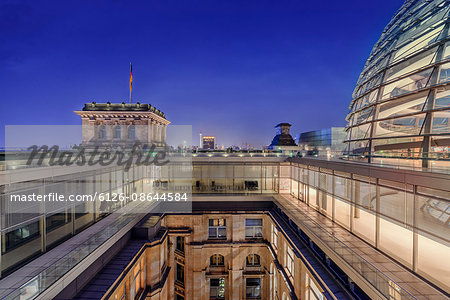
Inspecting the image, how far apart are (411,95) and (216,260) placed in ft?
75.9

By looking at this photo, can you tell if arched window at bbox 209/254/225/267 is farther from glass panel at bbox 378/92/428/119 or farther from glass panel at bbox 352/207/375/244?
glass panel at bbox 378/92/428/119

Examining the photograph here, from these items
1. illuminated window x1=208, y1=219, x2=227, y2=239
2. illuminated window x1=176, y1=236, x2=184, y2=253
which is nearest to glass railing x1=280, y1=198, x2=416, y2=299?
illuminated window x1=208, y1=219, x2=227, y2=239

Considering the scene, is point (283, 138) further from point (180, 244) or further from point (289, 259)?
point (289, 259)

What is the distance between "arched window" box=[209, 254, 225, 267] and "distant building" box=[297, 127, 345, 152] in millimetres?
39952

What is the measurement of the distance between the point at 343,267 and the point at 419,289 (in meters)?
2.58

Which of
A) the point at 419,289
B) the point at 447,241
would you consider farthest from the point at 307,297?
the point at 447,241

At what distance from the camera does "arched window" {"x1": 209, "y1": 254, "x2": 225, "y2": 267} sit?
25078 mm

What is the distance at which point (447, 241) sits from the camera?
8.45 meters

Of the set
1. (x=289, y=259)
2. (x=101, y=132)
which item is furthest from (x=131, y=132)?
(x=289, y=259)

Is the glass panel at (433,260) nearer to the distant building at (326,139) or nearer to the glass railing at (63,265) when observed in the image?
the glass railing at (63,265)

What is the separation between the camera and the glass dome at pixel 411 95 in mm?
10812

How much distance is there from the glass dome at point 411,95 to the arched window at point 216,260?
17790 millimetres

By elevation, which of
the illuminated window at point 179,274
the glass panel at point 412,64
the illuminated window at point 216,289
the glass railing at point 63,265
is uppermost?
the glass panel at point 412,64

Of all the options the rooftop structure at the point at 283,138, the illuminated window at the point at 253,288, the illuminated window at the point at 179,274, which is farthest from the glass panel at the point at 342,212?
the rooftop structure at the point at 283,138
